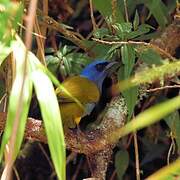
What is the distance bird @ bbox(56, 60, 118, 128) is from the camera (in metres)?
2.19

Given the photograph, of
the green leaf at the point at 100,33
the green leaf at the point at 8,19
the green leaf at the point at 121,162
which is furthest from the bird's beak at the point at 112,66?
the green leaf at the point at 8,19

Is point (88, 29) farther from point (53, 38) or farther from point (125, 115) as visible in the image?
point (125, 115)

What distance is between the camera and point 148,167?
301 centimetres

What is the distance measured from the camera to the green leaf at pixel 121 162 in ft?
8.27

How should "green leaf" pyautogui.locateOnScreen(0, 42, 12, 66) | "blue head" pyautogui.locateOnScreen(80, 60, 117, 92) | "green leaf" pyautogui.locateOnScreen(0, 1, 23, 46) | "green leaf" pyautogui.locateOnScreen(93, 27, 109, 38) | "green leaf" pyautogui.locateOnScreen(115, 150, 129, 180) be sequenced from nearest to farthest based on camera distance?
"green leaf" pyautogui.locateOnScreen(0, 1, 23, 46) < "green leaf" pyautogui.locateOnScreen(0, 42, 12, 66) < "green leaf" pyautogui.locateOnScreen(93, 27, 109, 38) < "blue head" pyautogui.locateOnScreen(80, 60, 117, 92) < "green leaf" pyautogui.locateOnScreen(115, 150, 129, 180)

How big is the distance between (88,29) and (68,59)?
81 cm

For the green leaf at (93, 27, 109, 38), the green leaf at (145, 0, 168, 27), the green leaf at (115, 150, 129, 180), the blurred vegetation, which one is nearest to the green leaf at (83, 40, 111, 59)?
the blurred vegetation

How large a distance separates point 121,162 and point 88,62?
500 millimetres

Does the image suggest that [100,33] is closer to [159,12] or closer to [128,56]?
[128,56]

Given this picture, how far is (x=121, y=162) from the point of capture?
2582 mm

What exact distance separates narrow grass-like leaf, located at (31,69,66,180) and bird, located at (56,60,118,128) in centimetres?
84

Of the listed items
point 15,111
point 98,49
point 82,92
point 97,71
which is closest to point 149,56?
point 98,49

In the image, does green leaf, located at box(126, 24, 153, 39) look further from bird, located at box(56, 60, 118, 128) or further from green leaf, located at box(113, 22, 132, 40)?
bird, located at box(56, 60, 118, 128)

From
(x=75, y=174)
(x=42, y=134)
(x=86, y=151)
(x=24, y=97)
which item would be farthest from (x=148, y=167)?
(x=24, y=97)
